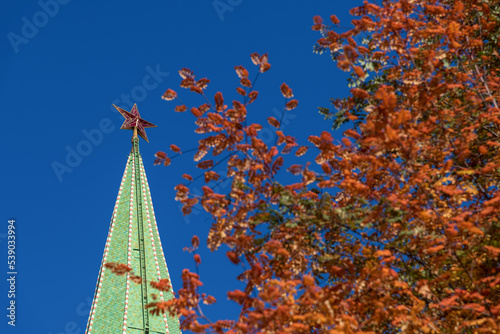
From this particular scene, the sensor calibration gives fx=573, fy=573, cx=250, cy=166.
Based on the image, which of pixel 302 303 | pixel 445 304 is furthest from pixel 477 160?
pixel 302 303

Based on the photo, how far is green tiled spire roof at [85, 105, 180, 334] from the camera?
25031 millimetres

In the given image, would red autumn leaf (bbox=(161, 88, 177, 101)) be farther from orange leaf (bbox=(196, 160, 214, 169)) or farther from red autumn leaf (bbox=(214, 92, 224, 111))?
orange leaf (bbox=(196, 160, 214, 169))

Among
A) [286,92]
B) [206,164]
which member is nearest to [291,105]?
[286,92]

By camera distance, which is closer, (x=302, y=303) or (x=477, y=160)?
(x=302, y=303)

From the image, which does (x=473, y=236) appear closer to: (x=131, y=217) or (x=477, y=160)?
(x=477, y=160)

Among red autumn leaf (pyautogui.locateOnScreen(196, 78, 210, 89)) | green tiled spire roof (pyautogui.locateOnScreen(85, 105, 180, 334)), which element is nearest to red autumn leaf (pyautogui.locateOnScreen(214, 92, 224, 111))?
red autumn leaf (pyautogui.locateOnScreen(196, 78, 210, 89))

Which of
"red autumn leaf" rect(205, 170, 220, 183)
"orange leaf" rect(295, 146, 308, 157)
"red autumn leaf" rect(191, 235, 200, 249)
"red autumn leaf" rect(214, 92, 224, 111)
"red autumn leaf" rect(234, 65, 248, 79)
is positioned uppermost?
"red autumn leaf" rect(234, 65, 248, 79)

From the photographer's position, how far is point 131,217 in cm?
2939

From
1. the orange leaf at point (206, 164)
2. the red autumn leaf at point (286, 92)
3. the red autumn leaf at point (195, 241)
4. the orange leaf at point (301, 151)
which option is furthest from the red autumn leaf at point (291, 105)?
the red autumn leaf at point (195, 241)

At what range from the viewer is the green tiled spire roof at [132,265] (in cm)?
2503

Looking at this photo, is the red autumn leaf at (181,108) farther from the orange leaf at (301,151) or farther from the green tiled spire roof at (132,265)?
the green tiled spire roof at (132,265)

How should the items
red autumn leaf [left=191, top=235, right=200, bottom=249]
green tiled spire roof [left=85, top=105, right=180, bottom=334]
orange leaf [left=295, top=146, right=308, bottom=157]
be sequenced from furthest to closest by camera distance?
green tiled spire roof [left=85, top=105, right=180, bottom=334]
orange leaf [left=295, top=146, right=308, bottom=157]
red autumn leaf [left=191, top=235, right=200, bottom=249]

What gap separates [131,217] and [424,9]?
22.7 metres

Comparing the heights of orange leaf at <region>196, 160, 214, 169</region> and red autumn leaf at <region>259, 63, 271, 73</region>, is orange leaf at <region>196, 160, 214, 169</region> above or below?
below
